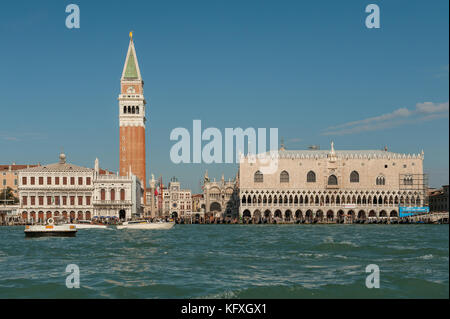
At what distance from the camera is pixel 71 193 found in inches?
3413

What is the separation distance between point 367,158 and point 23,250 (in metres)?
74.6

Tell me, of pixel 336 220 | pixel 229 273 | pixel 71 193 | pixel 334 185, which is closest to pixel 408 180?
pixel 334 185

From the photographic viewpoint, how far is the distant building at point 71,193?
85562 millimetres

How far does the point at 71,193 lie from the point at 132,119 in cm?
2076

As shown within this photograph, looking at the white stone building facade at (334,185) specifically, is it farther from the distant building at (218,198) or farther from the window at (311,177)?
the distant building at (218,198)

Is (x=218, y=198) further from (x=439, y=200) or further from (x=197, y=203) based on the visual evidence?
(x=439, y=200)

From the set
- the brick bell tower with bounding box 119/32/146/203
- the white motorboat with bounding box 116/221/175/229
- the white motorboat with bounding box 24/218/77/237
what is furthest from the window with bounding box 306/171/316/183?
the white motorboat with bounding box 24/218/77/237

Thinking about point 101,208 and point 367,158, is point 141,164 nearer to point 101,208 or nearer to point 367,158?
point 101,208

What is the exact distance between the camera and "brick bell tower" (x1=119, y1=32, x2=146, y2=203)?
9962 centimetres

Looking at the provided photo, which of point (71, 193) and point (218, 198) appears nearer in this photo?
point (71, 193)

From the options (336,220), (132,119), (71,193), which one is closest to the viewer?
(71,193)

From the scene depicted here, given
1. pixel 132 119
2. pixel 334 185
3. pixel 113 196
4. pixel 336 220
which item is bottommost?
pixel 336 220
